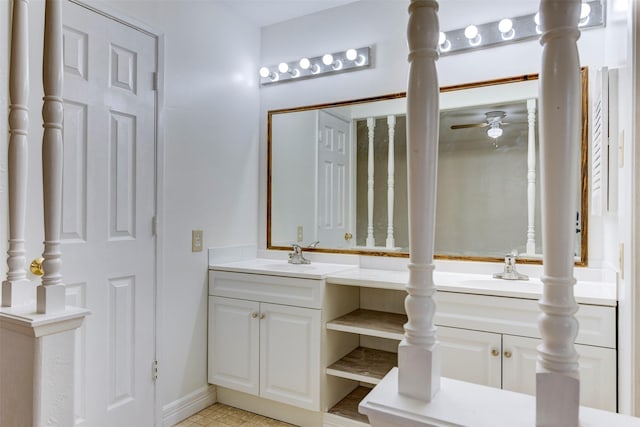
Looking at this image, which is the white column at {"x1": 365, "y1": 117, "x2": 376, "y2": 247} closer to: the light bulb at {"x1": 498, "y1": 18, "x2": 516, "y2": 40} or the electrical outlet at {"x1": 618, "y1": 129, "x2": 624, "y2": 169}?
the light bulb at {"x1": 498, "y1": 18, "x2": 516, "y2": 40}

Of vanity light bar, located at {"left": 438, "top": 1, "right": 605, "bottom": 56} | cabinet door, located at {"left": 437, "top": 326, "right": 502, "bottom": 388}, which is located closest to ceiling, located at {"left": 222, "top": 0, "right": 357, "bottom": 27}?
vanity light bar, located at {"left": 438, "top": 1, "right": 605, "bottom": 56}

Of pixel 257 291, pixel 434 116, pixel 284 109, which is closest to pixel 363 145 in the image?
pixel 284 109

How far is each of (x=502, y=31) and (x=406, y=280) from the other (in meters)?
1.43

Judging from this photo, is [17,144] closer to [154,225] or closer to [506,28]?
[154,225]

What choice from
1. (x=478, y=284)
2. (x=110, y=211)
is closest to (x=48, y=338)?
(x=110, y=211)

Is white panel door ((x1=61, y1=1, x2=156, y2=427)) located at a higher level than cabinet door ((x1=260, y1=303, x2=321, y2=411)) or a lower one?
higher

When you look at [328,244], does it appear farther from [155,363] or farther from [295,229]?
[155,363]

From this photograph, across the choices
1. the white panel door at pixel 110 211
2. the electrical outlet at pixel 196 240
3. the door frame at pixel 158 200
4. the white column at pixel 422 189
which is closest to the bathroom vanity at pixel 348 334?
the electrical outlet at pixel 196 240

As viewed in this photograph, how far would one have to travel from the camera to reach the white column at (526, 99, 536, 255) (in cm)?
209

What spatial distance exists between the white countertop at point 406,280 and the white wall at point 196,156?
27cm

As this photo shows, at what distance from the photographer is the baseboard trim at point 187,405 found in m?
2.23

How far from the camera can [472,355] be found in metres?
1.79

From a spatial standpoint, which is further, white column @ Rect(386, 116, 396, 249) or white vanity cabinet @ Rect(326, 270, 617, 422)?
white column @ Rect(386, 116, 396, 249)

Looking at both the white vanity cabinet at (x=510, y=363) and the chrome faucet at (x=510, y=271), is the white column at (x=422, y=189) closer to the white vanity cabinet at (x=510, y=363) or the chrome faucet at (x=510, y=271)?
the white vanity cabinet at (x=510, y=363)
